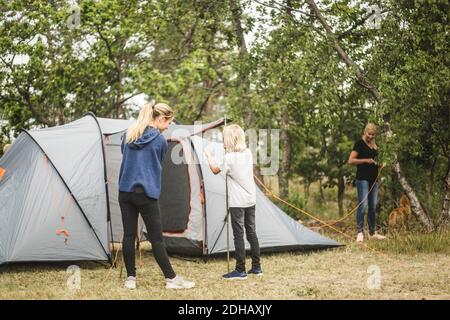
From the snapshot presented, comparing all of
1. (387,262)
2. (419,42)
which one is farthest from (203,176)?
(419,42)

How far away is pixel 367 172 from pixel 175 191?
9.17 feet

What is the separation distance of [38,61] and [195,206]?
4.71 metres

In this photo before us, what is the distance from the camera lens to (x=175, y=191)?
7.46 metres

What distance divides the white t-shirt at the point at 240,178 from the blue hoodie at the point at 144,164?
34.1 inches

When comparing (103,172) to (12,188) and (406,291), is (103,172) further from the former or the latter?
(406,291)

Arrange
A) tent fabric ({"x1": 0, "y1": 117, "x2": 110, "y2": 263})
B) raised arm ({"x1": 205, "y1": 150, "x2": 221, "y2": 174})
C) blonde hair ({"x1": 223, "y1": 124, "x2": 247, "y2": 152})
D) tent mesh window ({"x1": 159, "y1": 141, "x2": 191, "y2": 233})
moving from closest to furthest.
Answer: raised arm ({"x1": 205, "y1": 150, "x2": 221, "y2": 174}) < blonde hair ({"x1": 223, "y1": 124, "x2": 247, "y2": 152}) < tent fabric ({"x1": 0, "y1": 117, "x2": 110, "y2": 263}) < tent mesh window ({"x1": 159, "y1": 141, "x2": 191, "y2": 233})

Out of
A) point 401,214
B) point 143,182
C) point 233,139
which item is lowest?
point 401,214

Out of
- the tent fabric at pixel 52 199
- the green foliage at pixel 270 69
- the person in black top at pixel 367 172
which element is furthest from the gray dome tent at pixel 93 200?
the green foliage at pixel 270 69

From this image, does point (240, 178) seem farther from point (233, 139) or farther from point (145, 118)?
point (145, 118)

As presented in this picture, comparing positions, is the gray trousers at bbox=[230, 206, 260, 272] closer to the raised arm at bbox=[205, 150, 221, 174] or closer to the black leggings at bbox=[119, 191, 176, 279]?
the raised arm at bbox=[205, 150, 221, 174]

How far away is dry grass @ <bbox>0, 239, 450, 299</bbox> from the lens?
5.33 meters

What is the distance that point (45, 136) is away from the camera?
6930mm

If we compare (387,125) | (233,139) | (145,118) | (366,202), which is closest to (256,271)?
(233,139)

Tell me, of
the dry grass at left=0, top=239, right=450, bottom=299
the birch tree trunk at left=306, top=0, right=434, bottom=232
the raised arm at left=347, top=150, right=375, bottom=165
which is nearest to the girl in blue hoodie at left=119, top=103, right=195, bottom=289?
the dry grass at left=0, top=239, right=450, bottom=299
